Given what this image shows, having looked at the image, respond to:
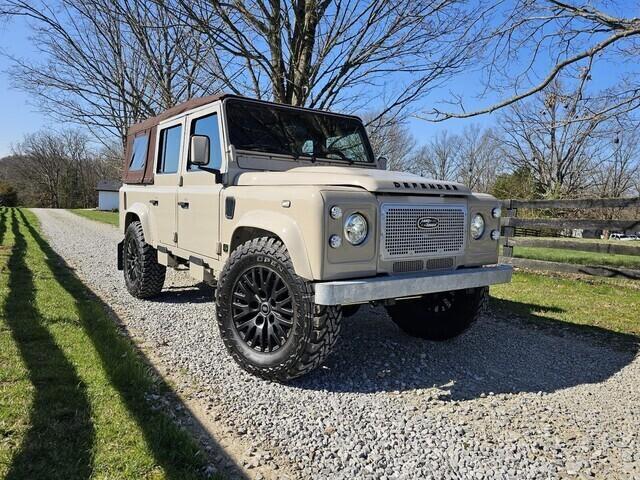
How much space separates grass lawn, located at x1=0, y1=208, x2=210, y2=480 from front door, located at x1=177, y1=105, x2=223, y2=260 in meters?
1.10

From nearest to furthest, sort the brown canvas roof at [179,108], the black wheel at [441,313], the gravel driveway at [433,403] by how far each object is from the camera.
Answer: the gravel driveway at [433,403]
the black wheel at [441,313]
the brown canvas roof at [179,108]

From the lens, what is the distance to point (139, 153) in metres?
6.27

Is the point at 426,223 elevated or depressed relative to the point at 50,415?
elevated

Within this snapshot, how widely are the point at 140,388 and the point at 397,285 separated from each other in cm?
187

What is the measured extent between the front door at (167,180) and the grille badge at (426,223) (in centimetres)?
274

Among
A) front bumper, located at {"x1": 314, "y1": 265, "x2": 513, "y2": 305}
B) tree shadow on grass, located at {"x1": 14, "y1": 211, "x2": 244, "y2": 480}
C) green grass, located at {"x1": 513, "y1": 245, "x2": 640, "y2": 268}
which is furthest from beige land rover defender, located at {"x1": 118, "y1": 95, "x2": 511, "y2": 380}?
green grass, located at {"x1": 513, "y1": 245, "x2": 640, "y2": 268}

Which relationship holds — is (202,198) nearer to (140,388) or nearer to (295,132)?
(295,132)

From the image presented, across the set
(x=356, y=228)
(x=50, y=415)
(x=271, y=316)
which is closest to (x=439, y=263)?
(x=356, y=228)

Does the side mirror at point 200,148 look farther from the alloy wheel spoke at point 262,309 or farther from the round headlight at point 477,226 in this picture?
the round headlight at point 477,226

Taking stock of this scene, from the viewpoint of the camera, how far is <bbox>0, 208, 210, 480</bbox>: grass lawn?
89.4 inches

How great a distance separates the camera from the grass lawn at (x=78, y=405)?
2.27 meters

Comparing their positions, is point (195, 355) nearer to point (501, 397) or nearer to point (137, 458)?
point (137, 458)

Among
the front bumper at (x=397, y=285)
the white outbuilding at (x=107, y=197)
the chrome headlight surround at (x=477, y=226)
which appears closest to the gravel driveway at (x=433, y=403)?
the front bumper at (x=397, y=285)

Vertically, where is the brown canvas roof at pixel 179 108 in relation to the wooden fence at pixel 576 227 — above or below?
above
